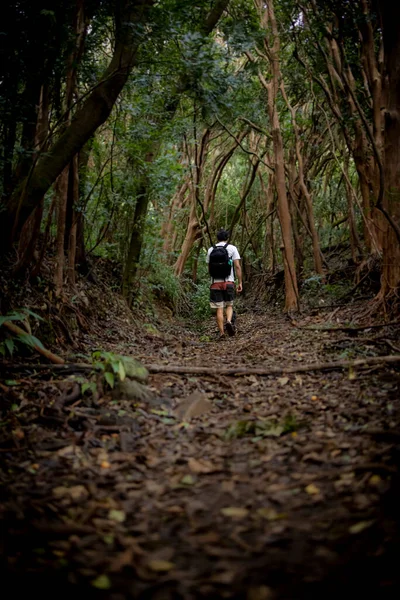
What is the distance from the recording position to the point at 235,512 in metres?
2.07

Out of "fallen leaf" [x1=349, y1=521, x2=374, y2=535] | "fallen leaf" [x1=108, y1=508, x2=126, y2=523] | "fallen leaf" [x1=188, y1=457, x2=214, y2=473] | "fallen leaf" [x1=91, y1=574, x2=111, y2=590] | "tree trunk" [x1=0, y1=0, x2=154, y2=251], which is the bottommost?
"fallen leaf" [x1=108, y1=508, x2=126, y2=523]

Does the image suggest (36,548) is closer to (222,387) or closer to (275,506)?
(275,506)

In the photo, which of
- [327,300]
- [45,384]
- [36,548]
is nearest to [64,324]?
[45,384]

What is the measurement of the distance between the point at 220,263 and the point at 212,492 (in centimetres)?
578

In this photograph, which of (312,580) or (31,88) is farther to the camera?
(31,88)

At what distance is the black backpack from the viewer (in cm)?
780

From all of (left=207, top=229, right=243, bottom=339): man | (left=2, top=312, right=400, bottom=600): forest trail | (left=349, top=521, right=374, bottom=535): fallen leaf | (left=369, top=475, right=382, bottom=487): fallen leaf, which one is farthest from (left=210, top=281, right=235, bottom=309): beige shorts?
(left=349, top=521, right=374, bottom=535): fallen leaf

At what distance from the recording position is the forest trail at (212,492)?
1.60 metres

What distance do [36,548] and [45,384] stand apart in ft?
6.56

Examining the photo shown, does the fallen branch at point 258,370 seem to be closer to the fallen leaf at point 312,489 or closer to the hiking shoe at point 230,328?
the fallen leaf at point 312,489

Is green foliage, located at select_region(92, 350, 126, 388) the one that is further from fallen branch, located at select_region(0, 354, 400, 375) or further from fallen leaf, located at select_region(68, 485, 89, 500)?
fallen leaf, located at select_region(68, 485, 89, 500)

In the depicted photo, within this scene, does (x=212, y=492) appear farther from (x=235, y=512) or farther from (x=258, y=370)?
(x=258, y=370)

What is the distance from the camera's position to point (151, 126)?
308 inches

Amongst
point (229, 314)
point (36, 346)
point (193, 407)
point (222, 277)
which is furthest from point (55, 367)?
point (229, 314)
